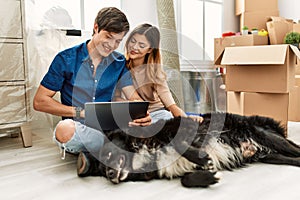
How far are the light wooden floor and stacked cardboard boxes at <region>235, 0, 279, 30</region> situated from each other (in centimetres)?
235

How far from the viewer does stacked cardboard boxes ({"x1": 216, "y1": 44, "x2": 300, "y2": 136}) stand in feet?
5.98

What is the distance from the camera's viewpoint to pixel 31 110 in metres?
1.82

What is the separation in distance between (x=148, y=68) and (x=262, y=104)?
2.75 feet

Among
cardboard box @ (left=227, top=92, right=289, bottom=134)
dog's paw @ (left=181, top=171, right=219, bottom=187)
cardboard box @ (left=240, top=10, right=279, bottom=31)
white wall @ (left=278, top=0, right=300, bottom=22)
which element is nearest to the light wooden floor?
dog's paw @ (left=181, top=171, right=219, bottom=187)

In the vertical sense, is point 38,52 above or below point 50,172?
above

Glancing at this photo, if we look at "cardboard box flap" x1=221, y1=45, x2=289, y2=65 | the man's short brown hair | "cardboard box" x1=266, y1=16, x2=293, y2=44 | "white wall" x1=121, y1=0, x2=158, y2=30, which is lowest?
"cardboard box flap" x1=221, y1=45, x2=289, y2=65

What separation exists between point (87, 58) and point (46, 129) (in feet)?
2.60

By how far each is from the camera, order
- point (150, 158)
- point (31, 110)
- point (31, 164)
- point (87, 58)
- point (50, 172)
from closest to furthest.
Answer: point (150, 158) < point (50, 172) < point (31, 164) < point (87, 58) < point (31, 110)

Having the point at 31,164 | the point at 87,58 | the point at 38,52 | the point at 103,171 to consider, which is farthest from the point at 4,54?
the point at 103,171

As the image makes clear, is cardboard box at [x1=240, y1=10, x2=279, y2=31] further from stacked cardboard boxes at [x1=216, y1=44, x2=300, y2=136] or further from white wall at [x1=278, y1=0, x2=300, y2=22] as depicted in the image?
stacked cardboard boxes at [x1=216, y1=44, x2=300, y2=136]

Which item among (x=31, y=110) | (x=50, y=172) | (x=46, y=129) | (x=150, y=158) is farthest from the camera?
(x=46, y=129)

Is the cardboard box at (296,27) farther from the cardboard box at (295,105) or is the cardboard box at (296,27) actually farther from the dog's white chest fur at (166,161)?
the dog's white chest fur at (166,161)

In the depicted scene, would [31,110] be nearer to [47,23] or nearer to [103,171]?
[47,23]

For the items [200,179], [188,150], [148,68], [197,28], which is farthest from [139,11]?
[200,179]
